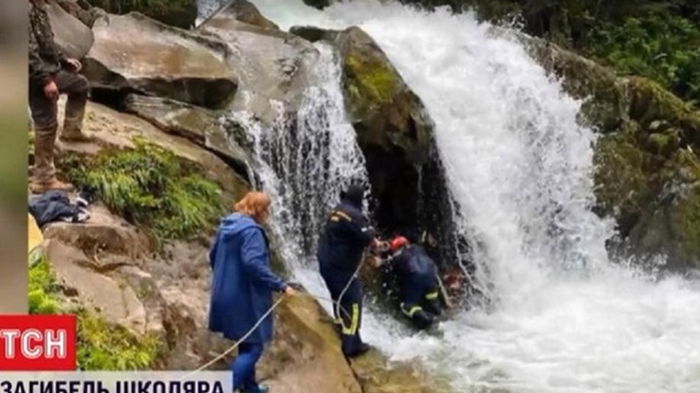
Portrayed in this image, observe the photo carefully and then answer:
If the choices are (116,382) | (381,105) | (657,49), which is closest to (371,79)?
(381,105)

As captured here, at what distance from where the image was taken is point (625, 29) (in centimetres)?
1341

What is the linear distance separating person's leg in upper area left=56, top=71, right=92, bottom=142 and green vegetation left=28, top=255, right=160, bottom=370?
153cm

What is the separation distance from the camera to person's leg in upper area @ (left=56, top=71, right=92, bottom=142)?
19.0ft

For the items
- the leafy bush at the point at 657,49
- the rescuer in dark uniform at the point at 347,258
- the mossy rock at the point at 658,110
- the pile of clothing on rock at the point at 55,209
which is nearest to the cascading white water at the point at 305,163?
the rescuer in dark uniform at the point at 347,258

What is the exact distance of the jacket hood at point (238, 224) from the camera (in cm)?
458

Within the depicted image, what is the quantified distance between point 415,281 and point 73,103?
2.87 metres

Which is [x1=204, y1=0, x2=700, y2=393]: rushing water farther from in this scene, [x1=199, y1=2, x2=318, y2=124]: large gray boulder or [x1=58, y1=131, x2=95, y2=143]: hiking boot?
[x1=58, y1=131, x2=95, y2=143]: hiking boot

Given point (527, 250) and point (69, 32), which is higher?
point (69, 32)

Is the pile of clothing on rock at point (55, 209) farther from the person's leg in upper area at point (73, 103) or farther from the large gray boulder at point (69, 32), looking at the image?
the large gray boulder at point (69, 32)

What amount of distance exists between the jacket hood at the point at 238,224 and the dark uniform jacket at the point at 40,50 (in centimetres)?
151

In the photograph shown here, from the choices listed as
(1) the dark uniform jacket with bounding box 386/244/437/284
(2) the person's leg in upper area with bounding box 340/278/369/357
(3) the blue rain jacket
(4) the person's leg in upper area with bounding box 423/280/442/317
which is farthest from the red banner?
(4) the person's leg in upper area with bounding box 423/280/442/317

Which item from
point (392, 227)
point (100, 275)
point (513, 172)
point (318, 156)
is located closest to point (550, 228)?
point (513, 172)

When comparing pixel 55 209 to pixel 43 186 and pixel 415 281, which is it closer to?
pixel 43 186

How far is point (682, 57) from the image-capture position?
506 inches
